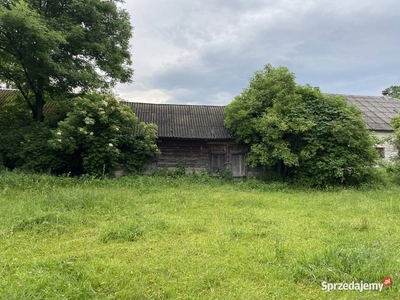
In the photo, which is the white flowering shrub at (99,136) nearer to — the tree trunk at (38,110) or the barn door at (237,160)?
the tree trunk at (38,110)

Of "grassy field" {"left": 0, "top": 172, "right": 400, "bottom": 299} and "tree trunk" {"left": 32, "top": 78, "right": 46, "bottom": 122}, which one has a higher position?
"tree trunk" {"left": 32, "top": 78, "right": 46, "bottom": 122}

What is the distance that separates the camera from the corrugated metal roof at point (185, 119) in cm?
1170

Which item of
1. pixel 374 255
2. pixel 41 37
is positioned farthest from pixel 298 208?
pixel 41 37

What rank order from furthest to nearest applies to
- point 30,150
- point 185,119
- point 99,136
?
point 185,119, point 99,136, point 30,150

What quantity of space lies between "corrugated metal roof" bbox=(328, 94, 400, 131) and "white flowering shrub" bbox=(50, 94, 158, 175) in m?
12.7

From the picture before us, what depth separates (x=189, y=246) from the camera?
3945 mm

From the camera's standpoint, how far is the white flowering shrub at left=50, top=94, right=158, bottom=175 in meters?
9.38

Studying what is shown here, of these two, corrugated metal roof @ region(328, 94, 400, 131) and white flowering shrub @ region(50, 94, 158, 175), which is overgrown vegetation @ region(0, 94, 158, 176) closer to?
white flowering shrub @ region(50, 94, 158, 175)

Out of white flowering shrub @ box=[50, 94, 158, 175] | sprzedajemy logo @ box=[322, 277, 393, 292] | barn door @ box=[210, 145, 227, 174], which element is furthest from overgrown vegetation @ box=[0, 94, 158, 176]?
sprzedajemy logo @ box=[322, 277, 393, 292]

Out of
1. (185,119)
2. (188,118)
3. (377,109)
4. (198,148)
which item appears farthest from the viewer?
(377,109)

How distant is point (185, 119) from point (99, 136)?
442 centimetres

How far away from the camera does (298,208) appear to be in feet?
21.4

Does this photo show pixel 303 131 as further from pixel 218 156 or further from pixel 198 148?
pixel 198 148

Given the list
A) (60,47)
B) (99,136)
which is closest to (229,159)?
(99,136)
